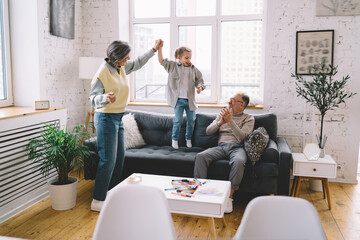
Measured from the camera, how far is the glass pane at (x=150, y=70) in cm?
495

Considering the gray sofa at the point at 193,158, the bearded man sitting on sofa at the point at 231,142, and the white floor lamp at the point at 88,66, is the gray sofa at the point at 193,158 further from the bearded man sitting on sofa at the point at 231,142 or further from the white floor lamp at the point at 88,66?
the white floor lamp at the point at 88,66

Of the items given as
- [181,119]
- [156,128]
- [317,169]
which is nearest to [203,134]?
[181,119]

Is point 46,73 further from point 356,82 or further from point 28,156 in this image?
point 356,82

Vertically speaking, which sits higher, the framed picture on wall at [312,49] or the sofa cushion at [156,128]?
the framed picture on wall at [312,49]

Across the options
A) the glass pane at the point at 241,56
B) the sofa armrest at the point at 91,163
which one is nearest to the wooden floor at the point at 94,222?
the sofa armrest at the point at 91,163

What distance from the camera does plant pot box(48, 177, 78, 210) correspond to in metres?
3.23

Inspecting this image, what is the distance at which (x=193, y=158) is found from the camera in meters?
3.47

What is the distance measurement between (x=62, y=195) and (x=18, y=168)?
46cm

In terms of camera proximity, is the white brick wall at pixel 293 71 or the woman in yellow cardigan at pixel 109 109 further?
the white brick wall at pixel 293 71

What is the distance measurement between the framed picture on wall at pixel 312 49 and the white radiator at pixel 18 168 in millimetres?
2889

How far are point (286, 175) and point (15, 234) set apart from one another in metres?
2.39

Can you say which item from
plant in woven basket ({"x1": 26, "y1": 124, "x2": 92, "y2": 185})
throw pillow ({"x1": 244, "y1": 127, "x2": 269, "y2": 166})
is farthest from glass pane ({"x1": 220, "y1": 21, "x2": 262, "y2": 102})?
plant in woven basket ({"x1": 26, "y1": 124, "x2": 92, "y2": 185})

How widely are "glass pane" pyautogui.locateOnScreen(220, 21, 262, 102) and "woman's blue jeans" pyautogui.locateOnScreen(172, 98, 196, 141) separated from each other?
91cm

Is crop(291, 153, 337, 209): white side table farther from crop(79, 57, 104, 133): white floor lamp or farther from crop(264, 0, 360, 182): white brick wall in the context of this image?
crop(79, 57, 104, 133): white floor lamp
